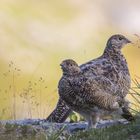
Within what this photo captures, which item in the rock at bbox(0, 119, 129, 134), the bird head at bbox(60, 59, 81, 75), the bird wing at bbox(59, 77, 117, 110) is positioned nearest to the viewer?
the rock at bbox(0, 119, 129, 134)

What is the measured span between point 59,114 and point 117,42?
2.12 metres

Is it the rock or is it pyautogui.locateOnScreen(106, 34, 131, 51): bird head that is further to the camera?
pyautogui.locateOnScreen(106, 34, 131, 51): bird head

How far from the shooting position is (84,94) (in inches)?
488

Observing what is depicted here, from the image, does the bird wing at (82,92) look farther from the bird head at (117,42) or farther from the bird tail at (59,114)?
the bird head at (117,42)

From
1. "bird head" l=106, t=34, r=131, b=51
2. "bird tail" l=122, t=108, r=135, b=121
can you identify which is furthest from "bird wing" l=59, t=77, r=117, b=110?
"bird head" l=106, t=34, r=131, b=51

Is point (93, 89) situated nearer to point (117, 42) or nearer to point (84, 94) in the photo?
point (84, 94)

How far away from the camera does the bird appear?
12375mm

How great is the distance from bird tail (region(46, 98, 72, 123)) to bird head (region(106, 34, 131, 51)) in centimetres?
168

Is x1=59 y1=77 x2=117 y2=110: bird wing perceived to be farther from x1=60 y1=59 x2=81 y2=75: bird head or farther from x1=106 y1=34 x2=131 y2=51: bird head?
x1=106 y1=34 x2=131 y2=51: bird head

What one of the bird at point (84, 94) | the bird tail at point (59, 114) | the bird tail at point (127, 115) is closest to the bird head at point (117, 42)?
the bird tail at point (59, 114)

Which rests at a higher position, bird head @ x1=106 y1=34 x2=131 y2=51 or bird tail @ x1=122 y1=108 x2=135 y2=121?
bird head @ x1=106 y1=34 x2=131 y2=51

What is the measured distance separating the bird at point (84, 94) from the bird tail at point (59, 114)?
1.95 meters

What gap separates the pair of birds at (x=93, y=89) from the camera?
40.6ft

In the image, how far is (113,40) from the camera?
15.5 meters
